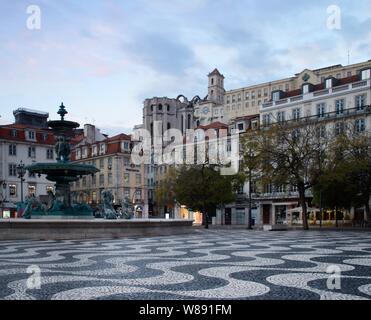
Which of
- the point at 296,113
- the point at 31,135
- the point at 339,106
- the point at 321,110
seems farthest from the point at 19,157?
the point at 339,106

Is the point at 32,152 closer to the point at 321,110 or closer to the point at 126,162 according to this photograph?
the point at 126,162

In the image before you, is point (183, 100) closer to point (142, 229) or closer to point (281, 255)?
point (142, 229)

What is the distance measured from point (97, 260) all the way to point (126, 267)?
2039 millimetres

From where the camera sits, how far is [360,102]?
54031mm

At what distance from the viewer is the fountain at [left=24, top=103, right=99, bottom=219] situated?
3003cm

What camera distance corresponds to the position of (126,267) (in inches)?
473

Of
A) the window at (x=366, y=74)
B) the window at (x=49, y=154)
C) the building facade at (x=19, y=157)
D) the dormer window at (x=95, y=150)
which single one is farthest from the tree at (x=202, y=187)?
the dormer window at (x=95, y=150)

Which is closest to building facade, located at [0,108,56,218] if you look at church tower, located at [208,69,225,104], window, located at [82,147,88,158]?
window, located at [82,147,88,158]

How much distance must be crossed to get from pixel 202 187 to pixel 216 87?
7439 centimetres

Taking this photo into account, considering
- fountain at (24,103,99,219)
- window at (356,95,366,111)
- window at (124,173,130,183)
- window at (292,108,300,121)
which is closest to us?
fountain at (24,103,99,219)

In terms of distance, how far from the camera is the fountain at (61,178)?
30.0 metres

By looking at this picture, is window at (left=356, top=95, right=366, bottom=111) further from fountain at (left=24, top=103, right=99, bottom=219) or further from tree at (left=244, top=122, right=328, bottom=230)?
fountain at (left=24, top=103, right=99, bottom=219)

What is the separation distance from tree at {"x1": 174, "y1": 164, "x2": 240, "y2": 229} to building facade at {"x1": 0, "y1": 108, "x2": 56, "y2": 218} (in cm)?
2212

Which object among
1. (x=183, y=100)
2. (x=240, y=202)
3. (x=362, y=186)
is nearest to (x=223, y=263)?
(x=362, y=186)
